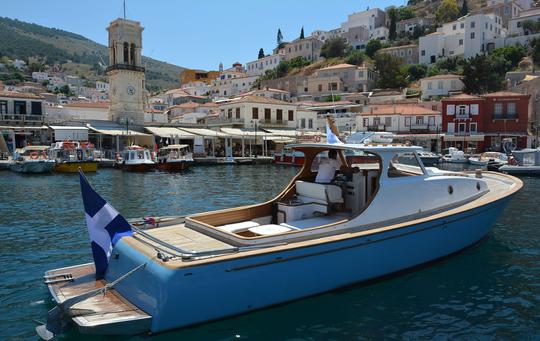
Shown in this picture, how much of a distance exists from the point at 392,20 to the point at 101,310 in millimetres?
116561

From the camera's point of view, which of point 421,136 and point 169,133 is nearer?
point 169,133

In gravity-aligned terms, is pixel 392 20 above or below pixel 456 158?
above

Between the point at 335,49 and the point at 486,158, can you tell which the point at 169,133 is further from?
the point at 335,49

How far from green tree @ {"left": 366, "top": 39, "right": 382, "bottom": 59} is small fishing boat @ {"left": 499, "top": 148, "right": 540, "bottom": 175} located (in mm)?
67011

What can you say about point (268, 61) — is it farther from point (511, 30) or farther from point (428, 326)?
point (428, 326)

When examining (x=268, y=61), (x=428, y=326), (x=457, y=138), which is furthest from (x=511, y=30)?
(x=428, y=326)

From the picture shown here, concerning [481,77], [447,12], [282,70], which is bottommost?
[481,77]

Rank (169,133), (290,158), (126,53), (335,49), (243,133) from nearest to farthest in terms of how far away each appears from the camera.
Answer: (290,158), (169,133), (243,133), (126,53), (335,49)

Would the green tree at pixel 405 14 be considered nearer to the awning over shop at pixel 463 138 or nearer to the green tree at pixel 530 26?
the green tree at pixel 530 26

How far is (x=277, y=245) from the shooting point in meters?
7.21

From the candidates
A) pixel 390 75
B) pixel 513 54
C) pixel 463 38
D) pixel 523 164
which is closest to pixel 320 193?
pixel 523 164

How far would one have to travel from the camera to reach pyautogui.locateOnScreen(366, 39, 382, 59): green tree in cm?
9806

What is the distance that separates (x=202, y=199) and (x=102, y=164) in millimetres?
24848

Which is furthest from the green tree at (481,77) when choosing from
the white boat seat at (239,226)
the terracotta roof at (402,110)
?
the white boat seat at (239,226)
